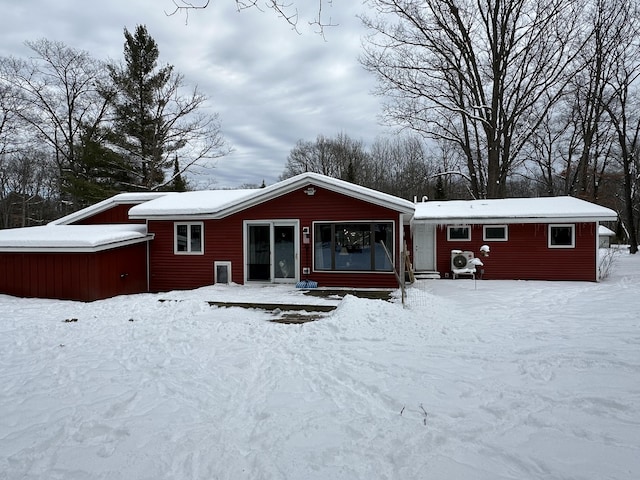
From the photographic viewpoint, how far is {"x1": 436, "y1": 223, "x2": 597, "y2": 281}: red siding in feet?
39.4

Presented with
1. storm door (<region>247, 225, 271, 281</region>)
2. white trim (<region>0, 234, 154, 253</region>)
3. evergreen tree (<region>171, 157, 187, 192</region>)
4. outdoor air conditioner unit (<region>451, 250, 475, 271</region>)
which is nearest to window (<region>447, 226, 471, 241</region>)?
outdoor air conditioner unit (<region>451, 250, 475, 271</region>)

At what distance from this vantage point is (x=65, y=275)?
9734 mm

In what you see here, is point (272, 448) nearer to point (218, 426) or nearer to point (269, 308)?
point (218, 426)

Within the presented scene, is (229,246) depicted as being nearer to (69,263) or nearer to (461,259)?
(69,263)

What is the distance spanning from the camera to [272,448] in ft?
9.18

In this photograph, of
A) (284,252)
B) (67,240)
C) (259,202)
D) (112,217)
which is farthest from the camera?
(112,217)

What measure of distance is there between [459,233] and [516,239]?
1840 mm

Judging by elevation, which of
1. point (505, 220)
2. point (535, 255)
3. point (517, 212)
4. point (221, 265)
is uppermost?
point (517, 212)

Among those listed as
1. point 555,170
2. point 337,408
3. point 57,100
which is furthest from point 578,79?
point 57,100

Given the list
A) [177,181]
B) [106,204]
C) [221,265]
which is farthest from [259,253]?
[177,181]

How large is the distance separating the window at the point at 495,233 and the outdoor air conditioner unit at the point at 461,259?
856mm

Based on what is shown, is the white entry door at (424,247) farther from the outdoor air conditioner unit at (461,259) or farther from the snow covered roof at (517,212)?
the outdoor air conditioner unit at (461,259)

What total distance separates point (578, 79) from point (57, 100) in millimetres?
30451

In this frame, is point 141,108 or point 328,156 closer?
point 141,108
